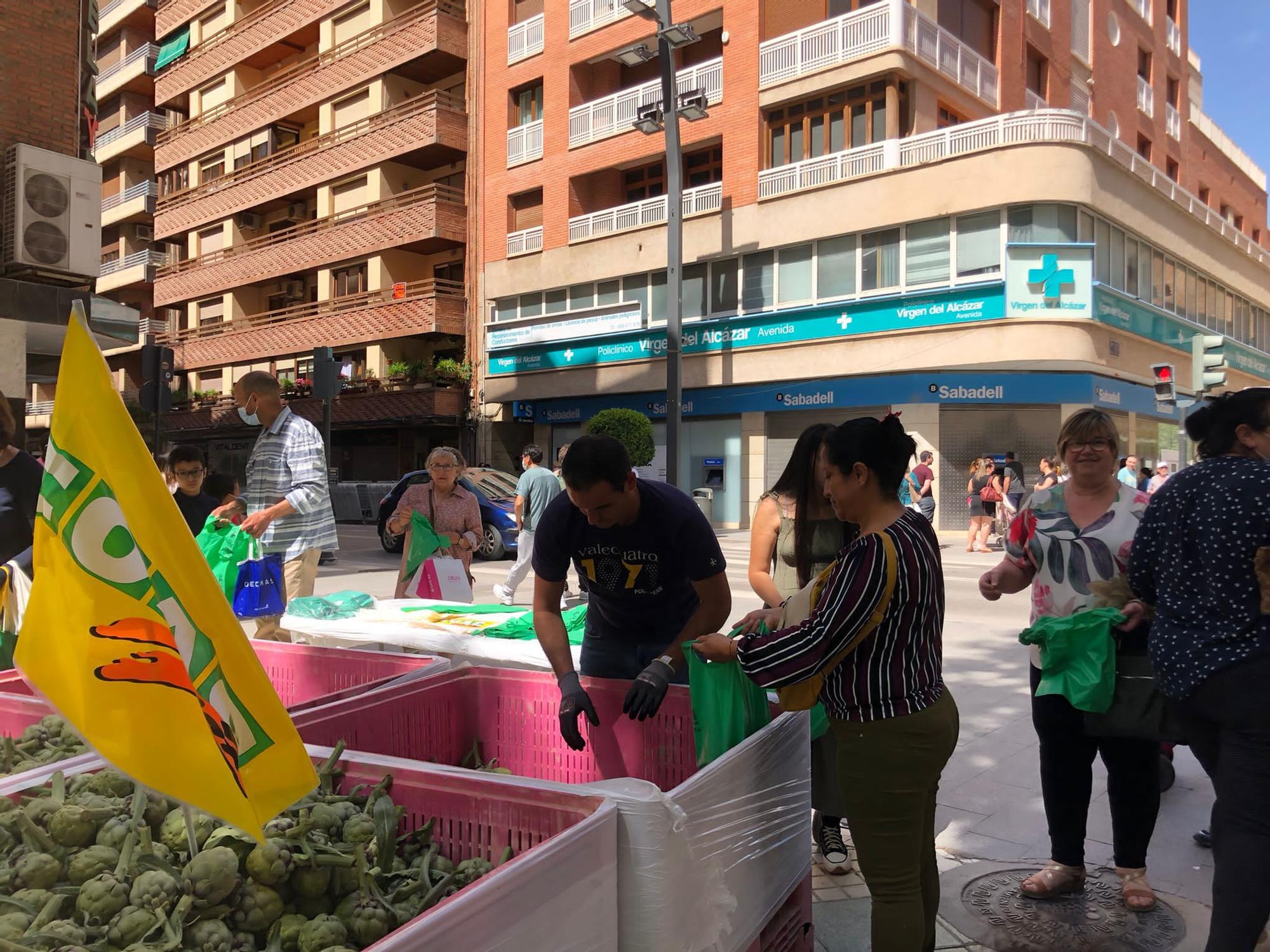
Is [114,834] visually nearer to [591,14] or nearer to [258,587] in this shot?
[258,587]

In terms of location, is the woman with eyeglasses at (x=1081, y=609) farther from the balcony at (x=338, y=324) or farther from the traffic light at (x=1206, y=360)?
the balcony at (x=338, y=324)

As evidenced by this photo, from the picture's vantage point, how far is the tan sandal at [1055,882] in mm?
3416

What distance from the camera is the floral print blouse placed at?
3.25m

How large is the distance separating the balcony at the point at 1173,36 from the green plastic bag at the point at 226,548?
36695mm

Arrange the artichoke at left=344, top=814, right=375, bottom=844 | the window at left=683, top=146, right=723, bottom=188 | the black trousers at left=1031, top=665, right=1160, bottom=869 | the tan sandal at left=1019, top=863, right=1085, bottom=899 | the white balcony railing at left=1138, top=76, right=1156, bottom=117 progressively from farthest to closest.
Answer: the white balcony railing at left=1138, top=76, right=1156, bottom=117 → the window at left=683, top=146, right=723, bottom=188 → the tan sandal at left=1019, top=863, right=1085, bottom=899 → the black trousers at left=1031, top=665, right=1160, bottom=869 → the artichoke at left=344, top=814, right=375, bottom=844

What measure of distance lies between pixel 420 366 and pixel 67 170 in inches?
702

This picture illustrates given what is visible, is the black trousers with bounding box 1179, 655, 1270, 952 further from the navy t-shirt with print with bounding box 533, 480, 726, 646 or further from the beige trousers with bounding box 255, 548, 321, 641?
the beige trousers with bounding box 255, 548, 321, 641

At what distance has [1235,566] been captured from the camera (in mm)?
2471

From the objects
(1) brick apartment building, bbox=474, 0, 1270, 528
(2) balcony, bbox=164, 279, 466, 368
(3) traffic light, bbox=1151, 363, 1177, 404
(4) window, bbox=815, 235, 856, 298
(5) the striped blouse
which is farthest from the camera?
(2) balcony, bbox=164, 279, 466, 368

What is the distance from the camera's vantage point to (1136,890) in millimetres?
3322

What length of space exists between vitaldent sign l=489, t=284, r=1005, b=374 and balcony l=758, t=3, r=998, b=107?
5271 millimetres

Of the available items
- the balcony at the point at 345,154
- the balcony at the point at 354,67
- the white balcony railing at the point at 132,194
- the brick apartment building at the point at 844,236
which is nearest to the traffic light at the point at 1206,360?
the brick apartment building at the point at 844,236

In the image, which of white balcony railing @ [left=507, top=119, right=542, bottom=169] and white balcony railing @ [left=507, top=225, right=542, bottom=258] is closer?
white balcony railing @ [left=507, top=119, right=542, bottom=169]

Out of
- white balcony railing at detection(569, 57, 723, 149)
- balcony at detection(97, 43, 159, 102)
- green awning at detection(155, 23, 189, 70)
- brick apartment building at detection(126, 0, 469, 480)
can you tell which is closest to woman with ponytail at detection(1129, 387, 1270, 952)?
white balcony railing at detection(569, 57, 723, 149)
